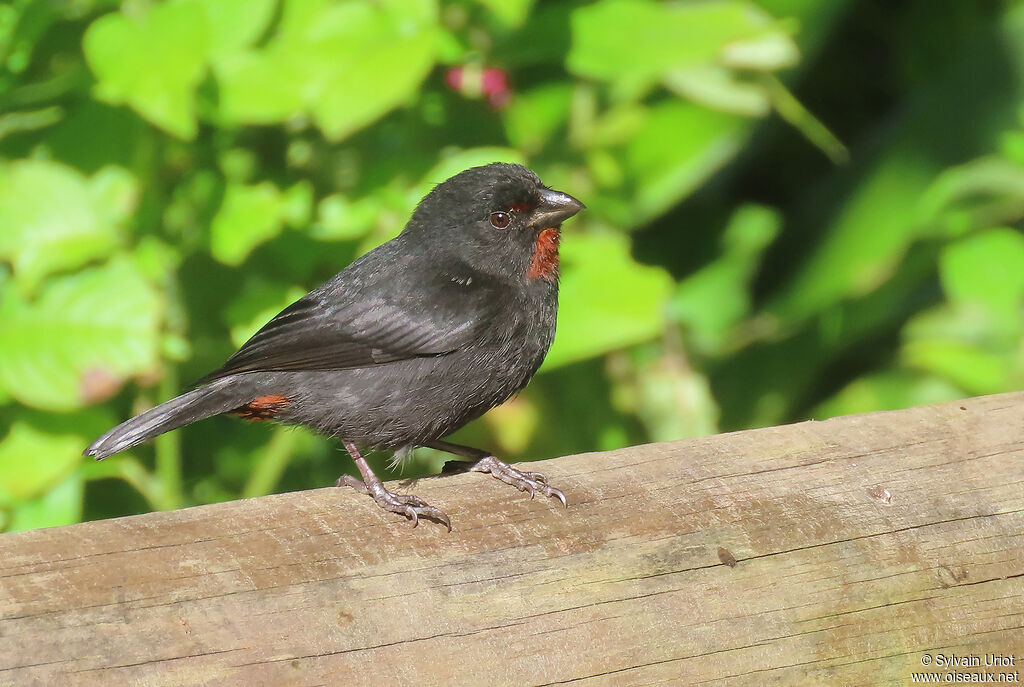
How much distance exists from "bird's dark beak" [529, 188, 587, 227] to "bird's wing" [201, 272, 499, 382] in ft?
1.06

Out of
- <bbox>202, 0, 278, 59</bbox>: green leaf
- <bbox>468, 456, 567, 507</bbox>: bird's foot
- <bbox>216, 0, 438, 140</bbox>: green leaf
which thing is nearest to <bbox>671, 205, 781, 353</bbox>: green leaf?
<bbox>216, 0, 438, 140</bbox>: green leaf

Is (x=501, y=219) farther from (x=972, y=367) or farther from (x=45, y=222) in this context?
(x=972, y=367)

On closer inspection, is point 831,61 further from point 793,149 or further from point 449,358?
point 449,358

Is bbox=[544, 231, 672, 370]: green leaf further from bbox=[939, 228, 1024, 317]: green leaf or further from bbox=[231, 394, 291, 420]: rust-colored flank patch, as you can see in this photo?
bbox=[939, 228, 1024, 317]: green leaf

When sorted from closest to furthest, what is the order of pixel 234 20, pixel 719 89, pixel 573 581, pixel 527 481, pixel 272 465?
pixel 573 581 → pixel 527 481 → pixel 234 20 → pixel 272 465 → pixel 719 89

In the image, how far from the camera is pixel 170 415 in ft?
10.5

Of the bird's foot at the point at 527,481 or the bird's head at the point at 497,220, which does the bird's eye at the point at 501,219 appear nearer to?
the bird's head at the point at 497,220

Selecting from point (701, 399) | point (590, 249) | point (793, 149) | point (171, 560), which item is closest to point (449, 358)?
point (590, 249)

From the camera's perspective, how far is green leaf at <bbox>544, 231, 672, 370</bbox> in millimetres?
3826

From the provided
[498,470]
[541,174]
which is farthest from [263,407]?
[541,174]

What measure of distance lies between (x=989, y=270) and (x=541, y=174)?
157 centimetres

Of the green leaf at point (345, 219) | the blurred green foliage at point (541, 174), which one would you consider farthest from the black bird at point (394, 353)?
the blurred green foliage at point (541, 174)

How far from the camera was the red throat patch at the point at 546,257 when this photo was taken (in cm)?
371

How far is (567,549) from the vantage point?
2.44m
